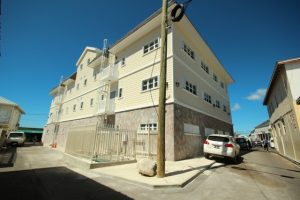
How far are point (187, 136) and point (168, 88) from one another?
3.78 meters

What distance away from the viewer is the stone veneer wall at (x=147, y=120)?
34.1ft

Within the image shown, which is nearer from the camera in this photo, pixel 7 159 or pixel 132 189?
pixel 132 189

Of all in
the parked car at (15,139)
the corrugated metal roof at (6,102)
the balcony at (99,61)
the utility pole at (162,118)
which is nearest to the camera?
the utility pole at (162,118)

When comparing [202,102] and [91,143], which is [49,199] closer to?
[91,143]

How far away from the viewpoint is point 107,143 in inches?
364

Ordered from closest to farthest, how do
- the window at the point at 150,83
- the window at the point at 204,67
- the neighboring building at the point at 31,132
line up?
the window at the point at 150,83
the window at the point at 204,67
the neighboring building at the point at 31,132

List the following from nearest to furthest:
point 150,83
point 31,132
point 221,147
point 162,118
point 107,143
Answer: point 162,118 → point 107,143 → point 221,147 → point 150,83 → point 31,132

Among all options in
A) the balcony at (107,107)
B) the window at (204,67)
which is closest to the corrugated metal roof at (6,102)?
the balcony at (107,107)

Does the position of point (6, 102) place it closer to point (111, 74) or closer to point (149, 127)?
point (111, 74)

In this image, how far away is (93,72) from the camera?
22234 millimetres

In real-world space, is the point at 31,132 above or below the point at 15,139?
above

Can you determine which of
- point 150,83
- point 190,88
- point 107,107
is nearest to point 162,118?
point 150,83

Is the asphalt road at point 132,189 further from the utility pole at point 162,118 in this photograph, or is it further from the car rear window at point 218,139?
the car rear window at point 218,139

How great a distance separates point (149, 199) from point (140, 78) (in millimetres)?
10460
